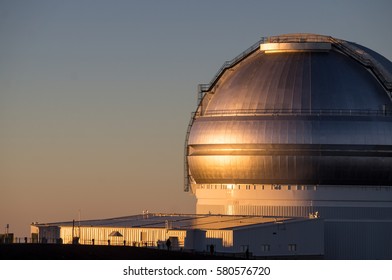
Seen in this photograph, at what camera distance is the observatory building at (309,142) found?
15175 cm

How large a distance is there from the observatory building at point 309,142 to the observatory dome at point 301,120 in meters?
0.08

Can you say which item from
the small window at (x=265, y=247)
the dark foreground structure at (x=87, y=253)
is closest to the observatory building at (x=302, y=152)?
the small window at (x=265, y=247)

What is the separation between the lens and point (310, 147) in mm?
151625

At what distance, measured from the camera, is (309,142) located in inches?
5969

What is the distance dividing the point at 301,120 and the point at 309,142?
6.29 ft

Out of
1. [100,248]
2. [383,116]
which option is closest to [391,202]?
[383,116]

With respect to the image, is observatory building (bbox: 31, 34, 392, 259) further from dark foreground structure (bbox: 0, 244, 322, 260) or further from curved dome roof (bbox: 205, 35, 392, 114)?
dark foreground structure (bbox: 0, 244, 322, 260)

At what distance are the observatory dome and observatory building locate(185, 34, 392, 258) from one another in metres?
0.08

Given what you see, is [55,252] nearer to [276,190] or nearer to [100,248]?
[100,248]

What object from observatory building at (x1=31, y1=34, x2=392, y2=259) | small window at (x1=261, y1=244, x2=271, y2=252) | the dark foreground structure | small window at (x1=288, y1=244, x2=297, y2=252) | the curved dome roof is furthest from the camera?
the curved dome roof

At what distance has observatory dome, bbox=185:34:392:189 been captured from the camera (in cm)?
15175

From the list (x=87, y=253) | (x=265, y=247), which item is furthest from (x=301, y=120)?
(x=87, y=253)

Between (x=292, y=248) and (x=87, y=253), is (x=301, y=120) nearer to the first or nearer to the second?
(x=292, y=248)

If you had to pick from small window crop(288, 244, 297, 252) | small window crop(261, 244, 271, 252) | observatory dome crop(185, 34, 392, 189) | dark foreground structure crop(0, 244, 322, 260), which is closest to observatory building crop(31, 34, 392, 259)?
observatory dome crop(185, 34, 392, 189)
